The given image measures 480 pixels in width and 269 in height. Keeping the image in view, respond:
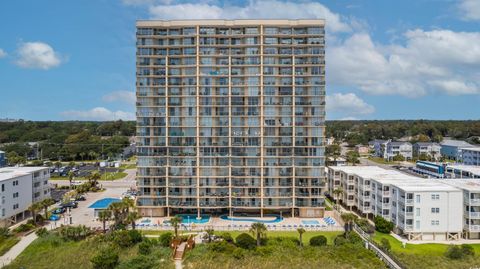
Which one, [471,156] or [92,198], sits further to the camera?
[471,156]

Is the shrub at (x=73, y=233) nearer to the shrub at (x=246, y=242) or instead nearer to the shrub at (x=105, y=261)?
the shrub at (x=105, y=261)

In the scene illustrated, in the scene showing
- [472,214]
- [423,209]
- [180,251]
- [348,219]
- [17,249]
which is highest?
[423,209]

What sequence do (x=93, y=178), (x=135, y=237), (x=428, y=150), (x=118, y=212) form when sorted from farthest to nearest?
(x=428, y=150)
(x=93, y=178)
(x=118, y=212)
(x=135, y=237)

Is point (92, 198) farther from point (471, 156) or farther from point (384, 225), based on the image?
point (471, 156)

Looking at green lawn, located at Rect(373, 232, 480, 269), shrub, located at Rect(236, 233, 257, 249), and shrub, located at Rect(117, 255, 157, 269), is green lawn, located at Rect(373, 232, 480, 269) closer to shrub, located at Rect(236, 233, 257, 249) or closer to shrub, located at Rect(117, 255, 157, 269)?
shrub, located at Rect(236, 233, 257, 249)

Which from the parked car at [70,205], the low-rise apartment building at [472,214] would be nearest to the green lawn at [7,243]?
the parked car at [70,205]

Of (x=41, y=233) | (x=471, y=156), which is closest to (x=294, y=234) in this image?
(x=41, y=233)

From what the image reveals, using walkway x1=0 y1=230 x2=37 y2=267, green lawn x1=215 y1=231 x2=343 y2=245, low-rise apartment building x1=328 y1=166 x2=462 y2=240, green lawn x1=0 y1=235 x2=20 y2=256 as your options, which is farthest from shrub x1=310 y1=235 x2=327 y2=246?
green lawn x1=0 y1=235 x2=20 y2=256
